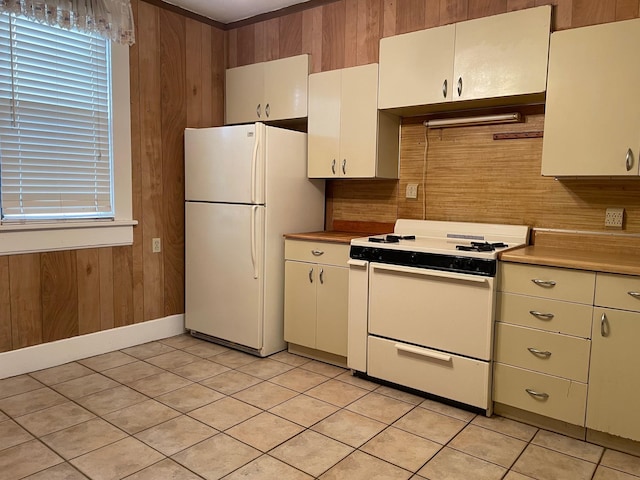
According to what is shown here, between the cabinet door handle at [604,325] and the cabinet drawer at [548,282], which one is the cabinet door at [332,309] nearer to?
the cabinet drawer at [548,282]

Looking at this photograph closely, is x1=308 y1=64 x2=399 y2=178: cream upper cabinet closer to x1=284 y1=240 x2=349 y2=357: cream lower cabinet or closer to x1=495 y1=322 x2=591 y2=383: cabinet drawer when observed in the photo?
x1=284 y1=240 x2=349 y2=357: cream lower cabinet

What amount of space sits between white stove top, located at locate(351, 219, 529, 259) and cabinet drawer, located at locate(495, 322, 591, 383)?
44cm

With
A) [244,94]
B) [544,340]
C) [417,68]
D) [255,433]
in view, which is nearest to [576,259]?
[544,340]

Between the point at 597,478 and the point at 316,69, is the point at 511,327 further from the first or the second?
the point at 316,69

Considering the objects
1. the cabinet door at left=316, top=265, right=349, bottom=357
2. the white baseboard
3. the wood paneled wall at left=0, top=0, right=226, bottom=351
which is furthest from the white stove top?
the white baseboard

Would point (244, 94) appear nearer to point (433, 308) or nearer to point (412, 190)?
point (412, 190)

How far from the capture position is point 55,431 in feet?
7.61

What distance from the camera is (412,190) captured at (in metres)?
3.36

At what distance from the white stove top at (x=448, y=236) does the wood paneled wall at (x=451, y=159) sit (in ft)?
0.27

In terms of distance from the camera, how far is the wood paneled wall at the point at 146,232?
3055 mm

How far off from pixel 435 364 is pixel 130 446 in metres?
1.61

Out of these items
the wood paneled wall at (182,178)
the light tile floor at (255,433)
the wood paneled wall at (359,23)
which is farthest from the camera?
the wood paneled wall at (182,178)

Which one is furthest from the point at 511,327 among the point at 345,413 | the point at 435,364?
the point at 345,413

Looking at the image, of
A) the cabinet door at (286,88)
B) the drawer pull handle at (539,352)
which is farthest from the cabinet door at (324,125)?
the drawer pull handle at (539,352)
